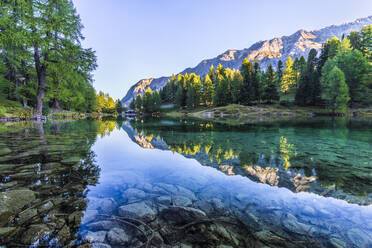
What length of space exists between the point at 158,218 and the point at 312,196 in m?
3.12

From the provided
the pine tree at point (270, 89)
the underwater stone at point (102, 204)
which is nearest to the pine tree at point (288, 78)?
the pine tree at point (270, 89)

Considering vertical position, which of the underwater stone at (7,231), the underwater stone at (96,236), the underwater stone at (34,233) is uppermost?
the underwater stone at (7,231)

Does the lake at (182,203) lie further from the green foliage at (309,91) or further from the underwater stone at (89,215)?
the green foliage at (309,91)

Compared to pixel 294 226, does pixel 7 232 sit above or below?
above

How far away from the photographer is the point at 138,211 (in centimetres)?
269

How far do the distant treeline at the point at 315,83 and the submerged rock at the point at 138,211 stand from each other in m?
46.5

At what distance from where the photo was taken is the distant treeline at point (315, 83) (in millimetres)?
37969

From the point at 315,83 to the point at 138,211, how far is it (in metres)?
55.2

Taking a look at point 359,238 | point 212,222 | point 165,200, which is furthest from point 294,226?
point 165,200

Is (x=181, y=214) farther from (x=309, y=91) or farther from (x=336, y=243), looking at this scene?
(x=309, y=91)

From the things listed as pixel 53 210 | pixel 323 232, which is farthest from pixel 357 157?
pixel 53 210

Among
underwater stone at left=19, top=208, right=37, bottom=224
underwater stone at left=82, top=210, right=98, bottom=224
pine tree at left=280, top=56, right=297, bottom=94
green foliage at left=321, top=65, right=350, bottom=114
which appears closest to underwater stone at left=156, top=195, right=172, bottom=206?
underwater stone at left=82, top=210, right=98, bottom=224

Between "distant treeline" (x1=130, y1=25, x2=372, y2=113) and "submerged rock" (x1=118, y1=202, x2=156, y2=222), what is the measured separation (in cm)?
4649

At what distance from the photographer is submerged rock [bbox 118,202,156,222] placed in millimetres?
2547
